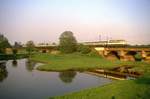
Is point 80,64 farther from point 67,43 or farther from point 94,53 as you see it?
point 67,43

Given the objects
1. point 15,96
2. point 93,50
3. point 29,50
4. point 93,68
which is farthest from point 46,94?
point 29,50

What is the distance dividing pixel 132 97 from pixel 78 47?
2700 inches

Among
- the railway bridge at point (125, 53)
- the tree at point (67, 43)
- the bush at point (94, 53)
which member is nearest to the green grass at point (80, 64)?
the railway bridge at point (125, 53)

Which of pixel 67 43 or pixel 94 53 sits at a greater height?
pixel 67 43

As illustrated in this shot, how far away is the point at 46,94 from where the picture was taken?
27.0 metres

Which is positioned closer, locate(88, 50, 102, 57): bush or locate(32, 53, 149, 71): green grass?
locate(32, 53, 149, 71): green grass

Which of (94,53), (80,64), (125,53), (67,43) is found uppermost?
(67,43)

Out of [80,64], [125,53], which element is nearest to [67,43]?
[125,53]

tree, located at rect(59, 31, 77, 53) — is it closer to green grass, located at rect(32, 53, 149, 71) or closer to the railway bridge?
the railway bridge

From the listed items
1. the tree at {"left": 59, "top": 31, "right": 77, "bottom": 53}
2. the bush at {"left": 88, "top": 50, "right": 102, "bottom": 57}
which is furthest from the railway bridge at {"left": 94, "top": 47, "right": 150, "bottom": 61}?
the tree at {"left": 59, "top": 31, "right": 77, "bottom": 53}

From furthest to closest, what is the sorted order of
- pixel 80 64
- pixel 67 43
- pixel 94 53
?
pixel 67 43
pixel 94 53
pixel 80 64

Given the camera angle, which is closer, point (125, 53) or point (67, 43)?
point (125, 53)

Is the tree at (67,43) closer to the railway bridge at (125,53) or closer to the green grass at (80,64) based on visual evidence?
the railway bridge at (125,53)

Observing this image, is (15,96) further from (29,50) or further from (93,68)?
(29,50)
